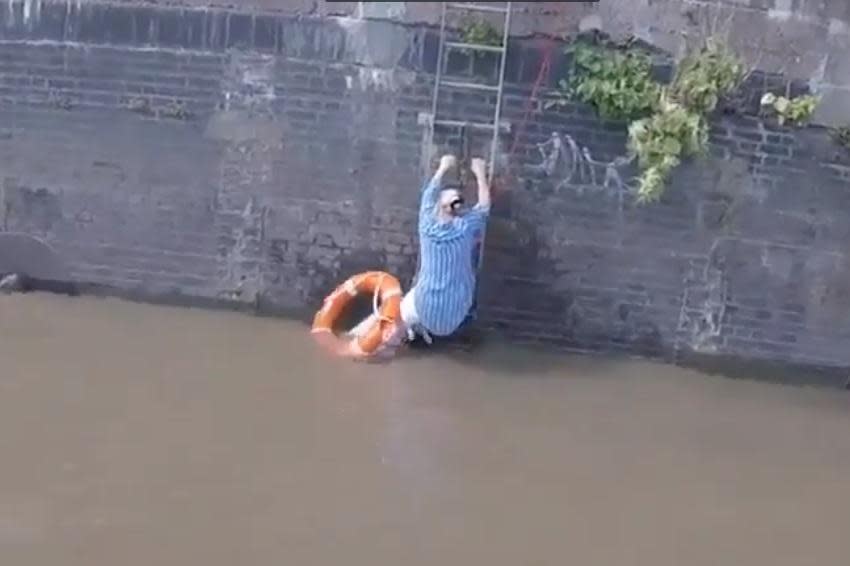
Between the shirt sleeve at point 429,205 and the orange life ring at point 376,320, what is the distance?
464 millimetres

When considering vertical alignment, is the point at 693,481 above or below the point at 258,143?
below

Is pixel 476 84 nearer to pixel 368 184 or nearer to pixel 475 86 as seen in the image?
pixel 475 86

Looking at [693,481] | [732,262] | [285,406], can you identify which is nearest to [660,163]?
[732,262]

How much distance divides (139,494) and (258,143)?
275 cm

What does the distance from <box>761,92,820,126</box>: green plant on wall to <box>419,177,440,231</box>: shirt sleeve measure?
182cm

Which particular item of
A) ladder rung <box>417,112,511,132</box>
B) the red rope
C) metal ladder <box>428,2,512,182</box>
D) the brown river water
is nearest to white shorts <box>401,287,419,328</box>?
the brown river water

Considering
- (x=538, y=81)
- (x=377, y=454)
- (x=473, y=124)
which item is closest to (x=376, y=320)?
(x=473, y=124)

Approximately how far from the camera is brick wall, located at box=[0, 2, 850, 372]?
26.7 feet

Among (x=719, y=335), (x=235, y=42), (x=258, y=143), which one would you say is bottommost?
(x=719, y=335)

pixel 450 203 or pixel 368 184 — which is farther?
pixel 368 184

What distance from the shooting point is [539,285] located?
8336 mm

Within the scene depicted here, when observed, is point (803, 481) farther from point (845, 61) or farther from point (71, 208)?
point (71, 208)

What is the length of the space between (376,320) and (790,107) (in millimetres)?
2497

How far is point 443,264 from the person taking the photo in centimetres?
783
